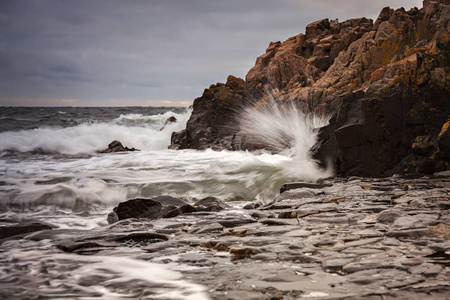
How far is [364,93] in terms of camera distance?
8.65 meters

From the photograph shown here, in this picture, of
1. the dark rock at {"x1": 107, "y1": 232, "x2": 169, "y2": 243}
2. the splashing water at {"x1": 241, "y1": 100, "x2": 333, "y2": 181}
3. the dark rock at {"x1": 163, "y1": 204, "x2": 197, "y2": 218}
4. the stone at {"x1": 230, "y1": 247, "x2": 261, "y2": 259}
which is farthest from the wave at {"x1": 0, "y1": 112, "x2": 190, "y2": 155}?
the stone at {"x1": 230, "y1": 247, "x2": 261, "y2": 259}

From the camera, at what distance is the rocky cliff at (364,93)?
7.39 m

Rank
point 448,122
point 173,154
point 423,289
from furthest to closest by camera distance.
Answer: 1. point 173,154
2. point 448,122
3. point 423,289

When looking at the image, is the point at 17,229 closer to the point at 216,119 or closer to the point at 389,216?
the point at 389,216

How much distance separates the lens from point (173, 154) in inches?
603

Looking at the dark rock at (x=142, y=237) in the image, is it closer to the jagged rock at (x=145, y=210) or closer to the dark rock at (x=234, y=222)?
the dark rock at (x=234, y=222)

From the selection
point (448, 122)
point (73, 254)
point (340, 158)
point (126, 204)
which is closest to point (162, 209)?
point (126, 204)

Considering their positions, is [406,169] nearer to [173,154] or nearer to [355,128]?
[355,128]

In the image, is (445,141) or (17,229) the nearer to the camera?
(17,229)

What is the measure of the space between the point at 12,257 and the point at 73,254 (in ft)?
1.91

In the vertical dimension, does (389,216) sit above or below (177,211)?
above

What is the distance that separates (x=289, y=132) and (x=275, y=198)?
7.31m

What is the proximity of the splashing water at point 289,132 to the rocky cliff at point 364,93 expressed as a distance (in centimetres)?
34

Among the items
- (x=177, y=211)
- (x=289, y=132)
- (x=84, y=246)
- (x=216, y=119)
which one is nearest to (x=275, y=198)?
(x=177, y=211)
